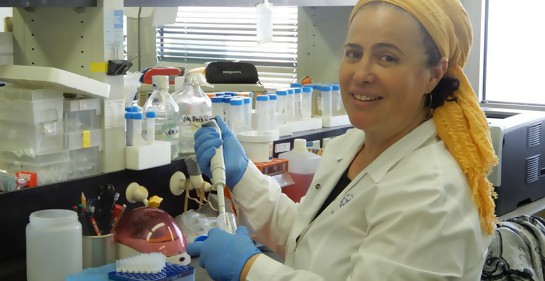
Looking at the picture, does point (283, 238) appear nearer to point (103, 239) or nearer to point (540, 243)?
point (103, 239)

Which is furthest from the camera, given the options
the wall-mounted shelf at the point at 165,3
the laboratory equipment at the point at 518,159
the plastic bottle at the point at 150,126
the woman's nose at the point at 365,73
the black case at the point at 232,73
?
the black case at the point at 232,73

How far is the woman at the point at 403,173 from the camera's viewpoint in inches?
56.0

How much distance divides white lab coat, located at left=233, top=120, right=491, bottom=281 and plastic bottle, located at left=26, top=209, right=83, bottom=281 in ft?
1.77

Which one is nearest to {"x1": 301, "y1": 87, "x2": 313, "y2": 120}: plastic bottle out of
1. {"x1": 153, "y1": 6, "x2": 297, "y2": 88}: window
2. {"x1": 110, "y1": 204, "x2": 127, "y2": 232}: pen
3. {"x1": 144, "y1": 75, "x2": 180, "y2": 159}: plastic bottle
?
{"x1": 144, "y1": 75, "x2": 180, "y2": 159}: plastic bottle

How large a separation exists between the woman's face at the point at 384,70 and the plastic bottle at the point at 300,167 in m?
1.01

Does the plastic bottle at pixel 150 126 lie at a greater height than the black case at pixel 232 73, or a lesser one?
lesser

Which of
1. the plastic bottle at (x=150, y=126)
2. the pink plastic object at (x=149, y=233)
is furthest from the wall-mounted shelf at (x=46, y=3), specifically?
the pink plastic object at (x=149, y=233)

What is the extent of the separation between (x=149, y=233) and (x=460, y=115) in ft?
2.96

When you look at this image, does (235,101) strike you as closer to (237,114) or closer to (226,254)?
(237,114)

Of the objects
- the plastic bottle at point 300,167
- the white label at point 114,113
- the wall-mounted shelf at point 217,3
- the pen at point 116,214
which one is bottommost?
the pen at point 116,214

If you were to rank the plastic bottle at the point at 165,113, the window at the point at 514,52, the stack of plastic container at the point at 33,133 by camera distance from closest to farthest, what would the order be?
the stack of plastic container at the point at 33,133
the plastic bottle at the point at 165,113
the window at the point at 514,52

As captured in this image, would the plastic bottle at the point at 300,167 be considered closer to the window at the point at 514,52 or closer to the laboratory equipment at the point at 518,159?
the laboratory equipment at the point at 518,159

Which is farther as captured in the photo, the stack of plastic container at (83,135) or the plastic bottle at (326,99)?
the plastic bottle at (326,99)

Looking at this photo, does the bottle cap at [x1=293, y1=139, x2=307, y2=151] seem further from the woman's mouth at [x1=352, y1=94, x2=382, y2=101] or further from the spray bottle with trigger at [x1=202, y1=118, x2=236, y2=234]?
the woman's mouth at [x1=352, y1=94, x2=382, y2=101]
